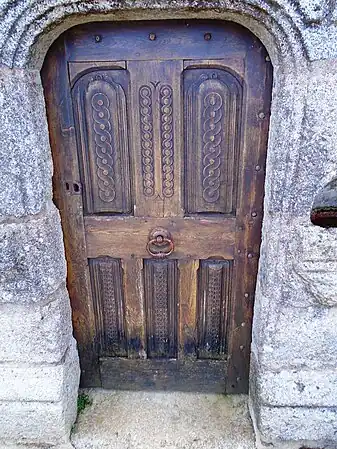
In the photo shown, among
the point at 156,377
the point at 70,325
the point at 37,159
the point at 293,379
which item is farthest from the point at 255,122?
the point at 156,377

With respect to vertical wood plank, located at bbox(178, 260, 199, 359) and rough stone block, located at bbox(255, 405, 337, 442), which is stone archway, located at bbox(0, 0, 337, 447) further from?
vertical wood plank, located at bbox(178, 260, 199, 359)

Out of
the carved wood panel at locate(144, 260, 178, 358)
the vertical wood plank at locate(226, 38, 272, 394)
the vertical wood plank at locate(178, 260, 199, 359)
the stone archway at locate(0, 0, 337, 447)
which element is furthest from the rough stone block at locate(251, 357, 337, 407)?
the carved wood panel at locate(144, 260, 178, 358)

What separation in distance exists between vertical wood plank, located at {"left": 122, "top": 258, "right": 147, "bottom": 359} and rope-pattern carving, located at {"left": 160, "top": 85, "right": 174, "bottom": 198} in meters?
0.43

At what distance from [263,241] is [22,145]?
45.4 inches

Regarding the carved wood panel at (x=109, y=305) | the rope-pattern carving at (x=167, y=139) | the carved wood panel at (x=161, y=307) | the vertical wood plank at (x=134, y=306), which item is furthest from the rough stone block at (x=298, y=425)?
the rope-pattern carving at (x=167, y=139)

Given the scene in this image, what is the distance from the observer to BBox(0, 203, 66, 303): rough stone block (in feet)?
5.17

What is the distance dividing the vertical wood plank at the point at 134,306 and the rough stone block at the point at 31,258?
36 centimetres

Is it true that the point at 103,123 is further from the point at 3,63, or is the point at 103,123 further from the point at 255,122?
the point at 255,122

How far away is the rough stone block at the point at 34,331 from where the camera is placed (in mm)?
1715

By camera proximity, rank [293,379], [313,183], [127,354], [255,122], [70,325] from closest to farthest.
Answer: [313,183] → [255,122] → [293,379] → [70,325] → [127,354]

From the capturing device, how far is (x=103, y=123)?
5.31 feet

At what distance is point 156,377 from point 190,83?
1.66 metres

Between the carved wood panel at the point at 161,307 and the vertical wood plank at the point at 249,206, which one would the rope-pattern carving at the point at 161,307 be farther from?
the vertical wood plank at the point at 249,206

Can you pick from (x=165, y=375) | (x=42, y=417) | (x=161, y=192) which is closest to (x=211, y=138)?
(x=161, y=192)
